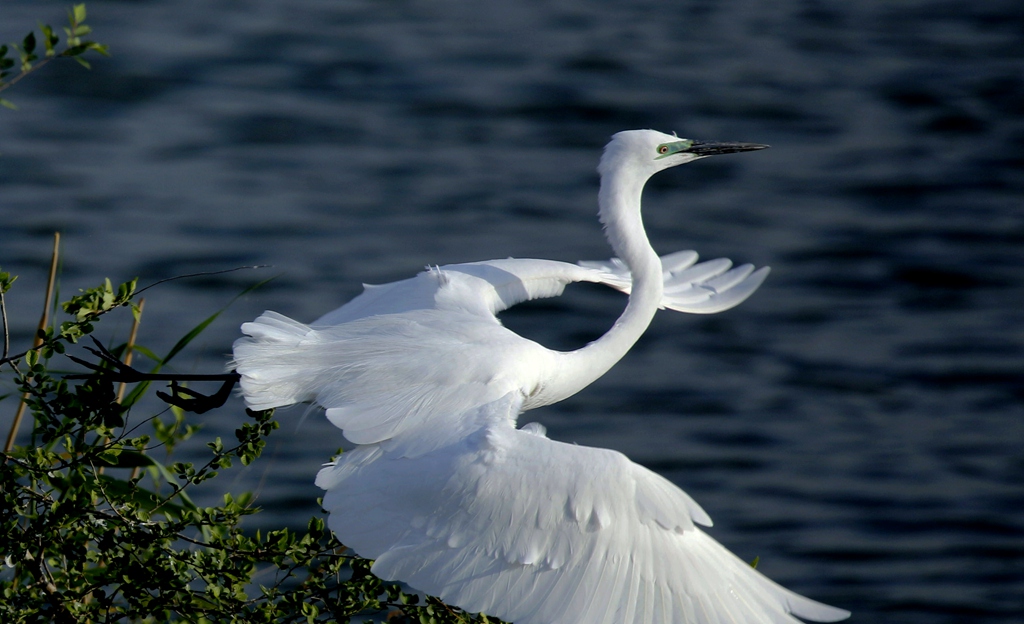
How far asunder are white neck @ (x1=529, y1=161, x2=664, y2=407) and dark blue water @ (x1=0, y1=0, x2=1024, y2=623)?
299 centimetres

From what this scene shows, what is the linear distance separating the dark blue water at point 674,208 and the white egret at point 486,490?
119 inches

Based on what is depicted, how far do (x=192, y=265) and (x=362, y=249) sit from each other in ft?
4.34

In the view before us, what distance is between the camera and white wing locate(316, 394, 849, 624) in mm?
2992

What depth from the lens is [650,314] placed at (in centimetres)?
420

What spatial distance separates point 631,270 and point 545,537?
131 cm

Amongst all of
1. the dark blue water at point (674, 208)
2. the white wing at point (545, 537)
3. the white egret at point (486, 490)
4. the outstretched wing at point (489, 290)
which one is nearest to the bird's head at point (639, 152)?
the outstretched wing at point (489, 290)

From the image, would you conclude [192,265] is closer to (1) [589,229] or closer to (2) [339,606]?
(1) [589,229]

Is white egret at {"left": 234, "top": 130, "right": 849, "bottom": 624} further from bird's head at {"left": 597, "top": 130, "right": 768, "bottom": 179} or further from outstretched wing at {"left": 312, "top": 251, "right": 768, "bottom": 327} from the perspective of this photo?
bird's head at {"left": 597, "top": 130, "right": 768, "bottom": 179}

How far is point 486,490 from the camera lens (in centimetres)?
315

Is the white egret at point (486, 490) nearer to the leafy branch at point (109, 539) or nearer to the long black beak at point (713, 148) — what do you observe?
the leafy branch at point (109, 539)

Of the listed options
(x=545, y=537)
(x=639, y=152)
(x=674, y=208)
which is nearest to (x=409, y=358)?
(x=545, y=537)

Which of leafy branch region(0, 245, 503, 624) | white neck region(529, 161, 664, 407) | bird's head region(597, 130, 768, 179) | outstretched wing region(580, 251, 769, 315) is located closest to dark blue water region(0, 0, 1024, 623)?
outstretched wing region(580, 251, 769, 315)

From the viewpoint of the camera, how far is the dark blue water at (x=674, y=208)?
319 inches

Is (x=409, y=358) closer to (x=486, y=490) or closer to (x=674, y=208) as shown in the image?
(x=486, y=490)
